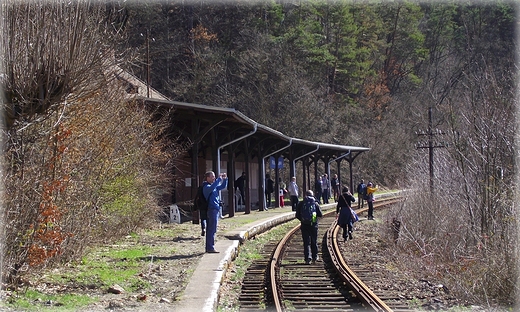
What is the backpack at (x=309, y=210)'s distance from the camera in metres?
13.0

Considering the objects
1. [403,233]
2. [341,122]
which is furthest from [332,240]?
[341,122]

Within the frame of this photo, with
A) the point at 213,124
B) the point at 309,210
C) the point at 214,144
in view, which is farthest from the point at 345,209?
the point at 214,144

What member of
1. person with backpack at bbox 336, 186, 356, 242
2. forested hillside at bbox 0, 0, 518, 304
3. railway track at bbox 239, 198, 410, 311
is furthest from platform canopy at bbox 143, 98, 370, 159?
railway track at bbox 239, 198, 410, 311

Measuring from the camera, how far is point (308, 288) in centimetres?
1060

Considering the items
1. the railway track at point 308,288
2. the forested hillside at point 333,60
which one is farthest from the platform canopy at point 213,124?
the forested hillside at point 333,60

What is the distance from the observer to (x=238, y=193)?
28875 millimetres

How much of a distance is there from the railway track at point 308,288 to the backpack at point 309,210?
956mm

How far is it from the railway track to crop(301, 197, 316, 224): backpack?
3.14 ft

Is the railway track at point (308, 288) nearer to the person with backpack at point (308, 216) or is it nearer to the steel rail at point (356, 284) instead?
the steel rail at point (356, 284)

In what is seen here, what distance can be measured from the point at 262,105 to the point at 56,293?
119 ft

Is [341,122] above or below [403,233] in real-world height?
above

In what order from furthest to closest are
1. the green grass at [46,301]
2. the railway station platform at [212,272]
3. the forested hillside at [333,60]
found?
1. the forested hillside at [333,60]
2. the railway station platform at [212,272]
3. the green grass at [46,301]

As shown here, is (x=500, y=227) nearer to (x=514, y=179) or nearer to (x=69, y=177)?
(x=514, y=179)

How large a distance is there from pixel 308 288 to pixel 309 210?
2690 mm
